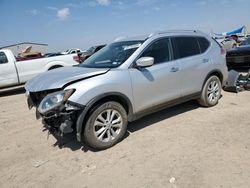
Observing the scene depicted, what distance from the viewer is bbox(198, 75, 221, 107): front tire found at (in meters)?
5.32

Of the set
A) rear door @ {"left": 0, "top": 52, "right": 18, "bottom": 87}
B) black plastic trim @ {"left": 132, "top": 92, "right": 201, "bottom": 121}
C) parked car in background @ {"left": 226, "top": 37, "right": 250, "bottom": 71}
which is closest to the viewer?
black plastic trim @ {"left": 132, "top": 92, "right": 201, "bottom": 121}

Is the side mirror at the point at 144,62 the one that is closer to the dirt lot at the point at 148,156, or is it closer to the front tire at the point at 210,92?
the dirt lot at the point at 148,156

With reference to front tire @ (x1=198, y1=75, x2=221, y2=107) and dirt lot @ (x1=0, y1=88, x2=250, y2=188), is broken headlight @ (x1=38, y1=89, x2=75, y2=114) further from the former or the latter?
front tire @ (x1=198, y1=75, x2=221, y2=107)

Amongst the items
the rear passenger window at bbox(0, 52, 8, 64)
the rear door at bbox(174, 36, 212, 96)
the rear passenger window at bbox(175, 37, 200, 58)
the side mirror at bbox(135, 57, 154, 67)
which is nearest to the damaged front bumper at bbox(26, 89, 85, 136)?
the side mirror at bbox(135, 57, 154, 67)

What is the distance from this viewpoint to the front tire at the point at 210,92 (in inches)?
209

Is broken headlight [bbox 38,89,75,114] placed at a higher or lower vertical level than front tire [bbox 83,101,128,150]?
higher

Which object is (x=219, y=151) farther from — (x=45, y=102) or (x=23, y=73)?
(x=23, y=73)

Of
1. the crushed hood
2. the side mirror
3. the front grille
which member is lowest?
the front grille

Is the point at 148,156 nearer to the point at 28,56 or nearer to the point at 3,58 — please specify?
the point at 3,58

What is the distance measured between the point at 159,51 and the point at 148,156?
200cm

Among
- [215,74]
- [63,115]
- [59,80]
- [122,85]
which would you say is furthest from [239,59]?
[63,115]

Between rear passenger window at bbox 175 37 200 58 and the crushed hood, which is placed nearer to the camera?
the crushed hood

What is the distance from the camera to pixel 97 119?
143 inches

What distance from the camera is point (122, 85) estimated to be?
383 cm
